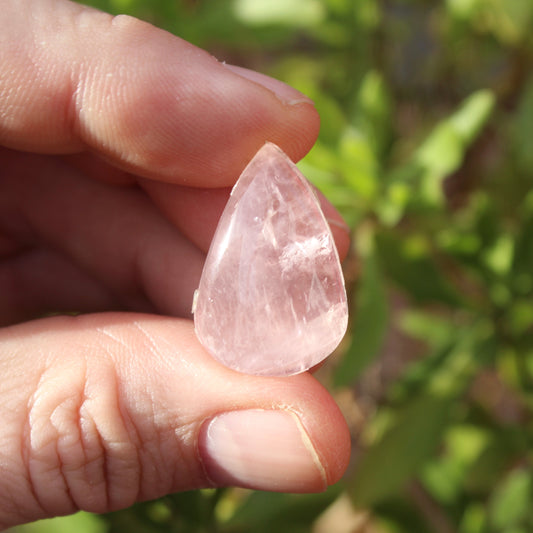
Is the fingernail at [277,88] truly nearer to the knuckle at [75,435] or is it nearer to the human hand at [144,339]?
the human hand at [144,339]

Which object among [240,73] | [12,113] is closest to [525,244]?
[240,73]

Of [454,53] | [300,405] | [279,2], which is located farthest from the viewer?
[454,53]

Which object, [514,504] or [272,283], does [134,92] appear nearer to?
[272,283]

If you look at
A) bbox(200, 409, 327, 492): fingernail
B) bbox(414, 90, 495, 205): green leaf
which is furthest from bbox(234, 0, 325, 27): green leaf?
bbox(200, 409, 327, 492): fingernail

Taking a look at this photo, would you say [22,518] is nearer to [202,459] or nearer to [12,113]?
[202,459]

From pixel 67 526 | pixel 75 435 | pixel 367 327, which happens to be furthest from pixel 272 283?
pixel 67 526

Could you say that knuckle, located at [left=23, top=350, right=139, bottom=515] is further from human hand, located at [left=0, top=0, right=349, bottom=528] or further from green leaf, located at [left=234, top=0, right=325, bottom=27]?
green leaf, located at [left=234, top=0, right=325, bottom=27]

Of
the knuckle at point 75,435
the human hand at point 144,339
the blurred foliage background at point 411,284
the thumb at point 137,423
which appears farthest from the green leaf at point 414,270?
the knuckle at point 75,435
